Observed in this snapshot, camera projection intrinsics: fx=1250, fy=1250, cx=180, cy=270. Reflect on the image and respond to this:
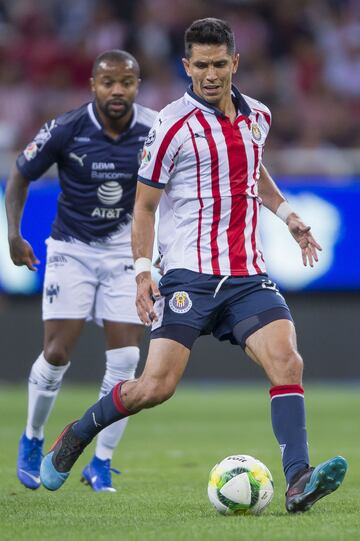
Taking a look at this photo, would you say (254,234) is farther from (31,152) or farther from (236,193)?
(31,152)

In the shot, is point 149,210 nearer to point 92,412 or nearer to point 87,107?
point 92,412

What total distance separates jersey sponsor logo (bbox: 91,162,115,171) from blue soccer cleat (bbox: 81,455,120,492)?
1.72 m

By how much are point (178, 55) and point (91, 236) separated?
928 centimetres

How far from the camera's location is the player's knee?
7344 millimetres

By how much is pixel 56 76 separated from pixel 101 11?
135 centimetres

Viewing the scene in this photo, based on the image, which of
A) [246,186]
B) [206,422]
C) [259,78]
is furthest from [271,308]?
[259,78]

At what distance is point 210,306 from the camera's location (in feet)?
19.8

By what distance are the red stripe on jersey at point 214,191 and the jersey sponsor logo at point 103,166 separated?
1491 millimetres

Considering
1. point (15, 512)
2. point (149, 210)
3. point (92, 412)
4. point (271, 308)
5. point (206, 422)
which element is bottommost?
point (206, 422)

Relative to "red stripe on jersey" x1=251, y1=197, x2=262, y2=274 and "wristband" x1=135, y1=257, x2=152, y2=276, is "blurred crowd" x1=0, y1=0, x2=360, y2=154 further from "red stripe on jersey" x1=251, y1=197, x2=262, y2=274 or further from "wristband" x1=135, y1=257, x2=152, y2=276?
"wristband" x1=135, y1=257, x2=152, y2=276

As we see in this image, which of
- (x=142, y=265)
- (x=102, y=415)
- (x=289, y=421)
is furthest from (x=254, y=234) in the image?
(x=102, y=415)

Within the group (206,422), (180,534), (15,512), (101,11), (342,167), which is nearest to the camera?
(180,534)

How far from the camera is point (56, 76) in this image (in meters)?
15.9

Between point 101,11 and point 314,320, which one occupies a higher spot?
point 101,11
